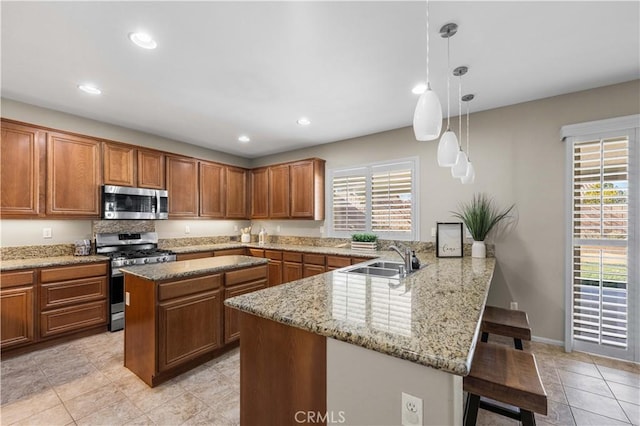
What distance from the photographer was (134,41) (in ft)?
6.70

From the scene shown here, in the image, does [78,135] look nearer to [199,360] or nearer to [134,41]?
[134,41]

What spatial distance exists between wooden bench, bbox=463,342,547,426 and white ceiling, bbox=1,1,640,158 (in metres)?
2.04

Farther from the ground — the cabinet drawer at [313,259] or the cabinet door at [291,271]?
the cabinet drawer at [313,259]

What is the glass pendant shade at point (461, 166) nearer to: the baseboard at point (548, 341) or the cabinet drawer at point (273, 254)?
the baseboard at point (548, 341)

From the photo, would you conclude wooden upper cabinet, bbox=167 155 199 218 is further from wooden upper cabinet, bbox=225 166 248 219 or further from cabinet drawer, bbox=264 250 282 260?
cabinet drawer, bbox=264 250 282 260

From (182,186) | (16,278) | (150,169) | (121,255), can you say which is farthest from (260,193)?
(16,278)

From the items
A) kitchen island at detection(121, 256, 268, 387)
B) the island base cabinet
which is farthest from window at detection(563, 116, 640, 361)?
kitchen island at detection(121, 256, 268, 387)

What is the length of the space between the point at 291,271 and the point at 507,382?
11.0 ft

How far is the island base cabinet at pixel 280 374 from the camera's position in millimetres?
1174

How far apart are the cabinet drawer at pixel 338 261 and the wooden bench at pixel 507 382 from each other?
7.61 ft

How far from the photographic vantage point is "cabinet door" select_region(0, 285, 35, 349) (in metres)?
2.69

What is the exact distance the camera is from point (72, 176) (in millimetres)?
3348

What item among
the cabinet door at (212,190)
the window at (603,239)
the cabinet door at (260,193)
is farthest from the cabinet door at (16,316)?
the window at (603,239)

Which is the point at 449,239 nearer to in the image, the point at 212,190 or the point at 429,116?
the point at 429,116
